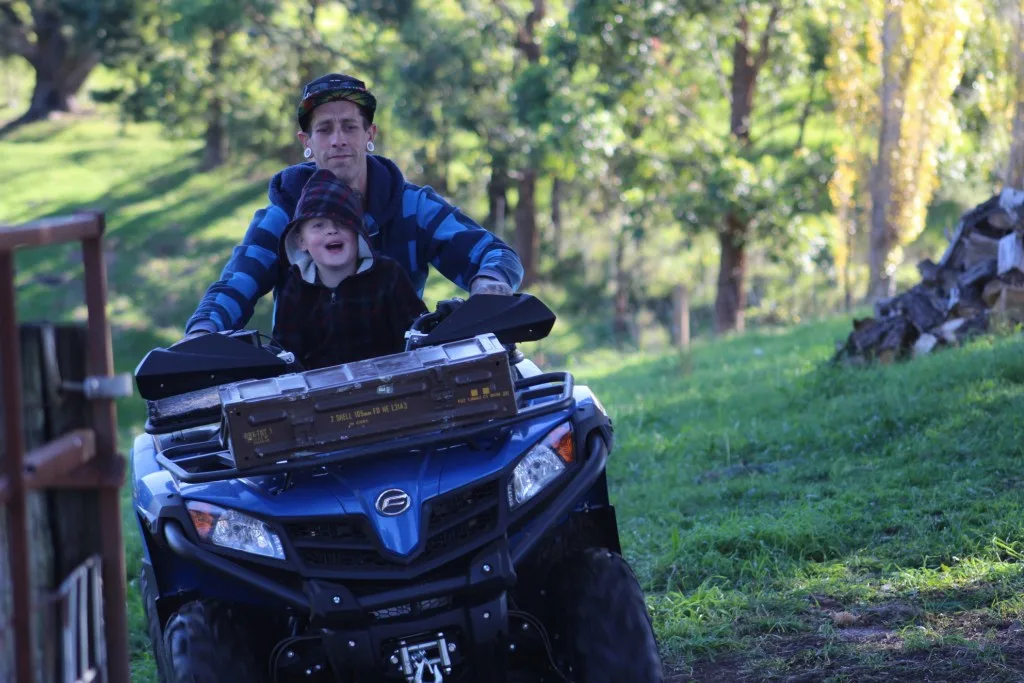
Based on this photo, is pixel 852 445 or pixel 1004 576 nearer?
pixel 1004 576

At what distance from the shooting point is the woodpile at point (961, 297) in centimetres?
945

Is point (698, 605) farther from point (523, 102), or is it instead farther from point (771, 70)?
point (771, 70)

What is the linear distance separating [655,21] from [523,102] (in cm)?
264

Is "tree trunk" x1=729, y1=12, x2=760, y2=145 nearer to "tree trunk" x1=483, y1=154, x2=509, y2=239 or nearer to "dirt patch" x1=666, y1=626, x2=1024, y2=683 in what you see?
"tree trunk" x1=483, y1=154, x2=509, y2=239

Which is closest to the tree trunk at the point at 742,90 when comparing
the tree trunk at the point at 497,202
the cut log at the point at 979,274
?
the tree trunk at the point at 497,202

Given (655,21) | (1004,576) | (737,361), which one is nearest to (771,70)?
(655,21)

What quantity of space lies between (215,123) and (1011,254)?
29.8 meters

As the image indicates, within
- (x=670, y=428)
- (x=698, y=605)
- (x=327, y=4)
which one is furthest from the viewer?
(x=327, y=4)

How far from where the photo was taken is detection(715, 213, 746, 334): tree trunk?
2102 centimetres

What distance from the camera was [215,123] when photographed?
120 feet

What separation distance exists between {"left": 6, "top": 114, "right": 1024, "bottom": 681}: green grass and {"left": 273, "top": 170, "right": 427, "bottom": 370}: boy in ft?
5.34

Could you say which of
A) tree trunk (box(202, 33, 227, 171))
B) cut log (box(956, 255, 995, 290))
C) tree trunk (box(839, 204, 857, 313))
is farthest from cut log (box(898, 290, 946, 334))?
tree trunk (box(202, 33, 227, 171))

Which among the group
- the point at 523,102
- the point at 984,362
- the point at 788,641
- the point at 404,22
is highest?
the point at 404,22

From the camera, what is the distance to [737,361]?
527 inches
